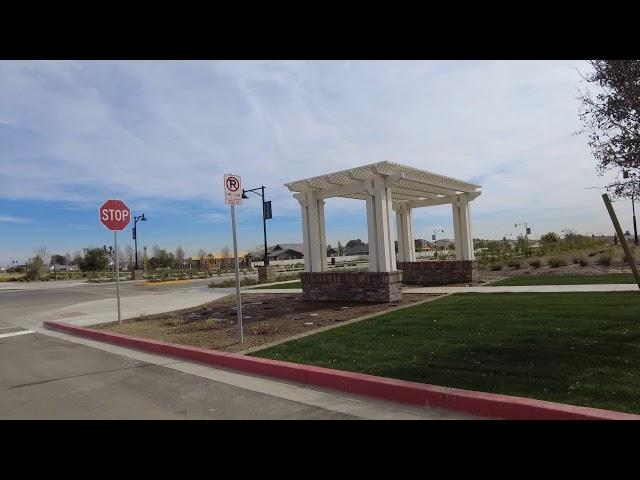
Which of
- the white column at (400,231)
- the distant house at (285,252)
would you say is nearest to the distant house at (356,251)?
the distant house at (285,252)

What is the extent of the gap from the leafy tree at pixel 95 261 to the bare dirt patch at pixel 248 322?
178 feet

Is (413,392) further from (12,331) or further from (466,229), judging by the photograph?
(466,229)

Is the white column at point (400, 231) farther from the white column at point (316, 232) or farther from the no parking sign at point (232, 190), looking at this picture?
the no parking sign at point (232, 190)

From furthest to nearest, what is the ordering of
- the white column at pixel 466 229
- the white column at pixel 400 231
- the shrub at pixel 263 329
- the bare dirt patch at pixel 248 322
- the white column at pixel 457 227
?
the white column at pixel 400 231 < the white column at pixel 457 227 < the white column at pixel 466 229 < the shrub at pixel 263 329 < the bare dirt patch at pixel 248 322

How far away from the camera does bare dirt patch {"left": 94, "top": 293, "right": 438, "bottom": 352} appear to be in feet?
29.8

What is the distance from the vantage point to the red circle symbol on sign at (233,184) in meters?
8.66

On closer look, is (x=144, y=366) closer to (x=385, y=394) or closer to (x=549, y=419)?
(x=385, y=394)

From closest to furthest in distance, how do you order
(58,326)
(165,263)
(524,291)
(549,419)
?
(549,419)
(524,291)
(58,326)
(165,263)

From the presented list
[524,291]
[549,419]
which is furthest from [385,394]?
[524,291]

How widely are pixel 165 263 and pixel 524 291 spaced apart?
64421 millimetres

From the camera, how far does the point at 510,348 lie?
6348mm

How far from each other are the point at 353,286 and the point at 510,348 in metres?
6.90

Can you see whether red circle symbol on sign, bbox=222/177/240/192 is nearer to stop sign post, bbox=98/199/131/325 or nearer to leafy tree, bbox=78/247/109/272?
stop sign post, bbox=98/199/131/325
